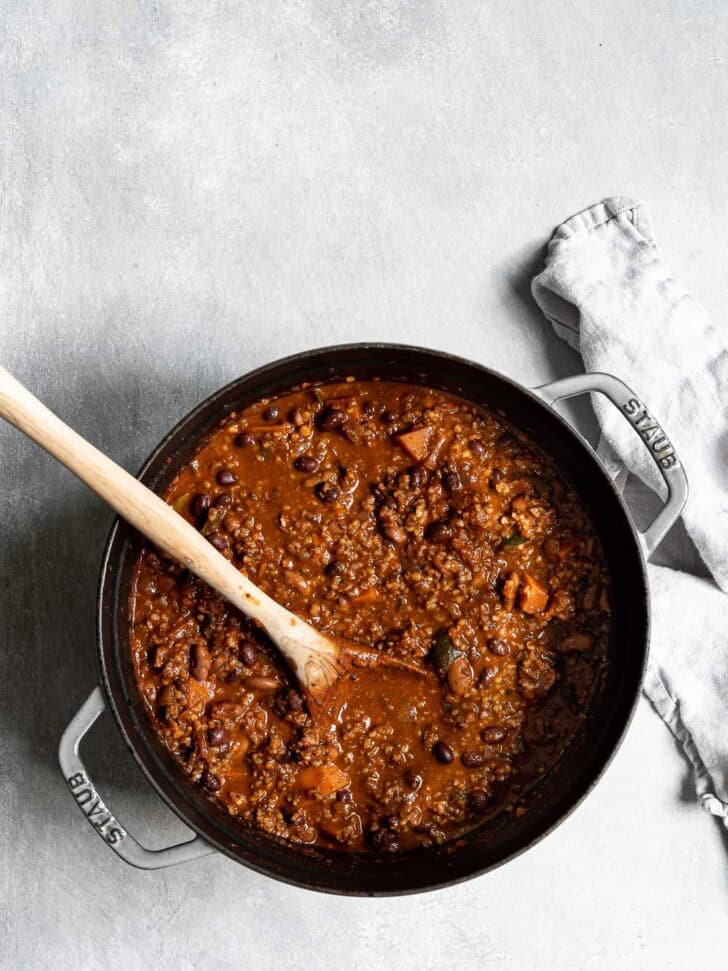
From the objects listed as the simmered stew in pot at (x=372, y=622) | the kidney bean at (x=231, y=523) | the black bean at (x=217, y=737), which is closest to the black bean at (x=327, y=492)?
the simmered stew in pot at (x=372, y=622)

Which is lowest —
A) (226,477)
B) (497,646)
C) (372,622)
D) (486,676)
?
(486,676)

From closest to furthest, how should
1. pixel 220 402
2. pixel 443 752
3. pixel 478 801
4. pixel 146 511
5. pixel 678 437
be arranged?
pixel 146 511, pixel 220 402, pixel 443 752, pixel 478 801, pixel 678 437

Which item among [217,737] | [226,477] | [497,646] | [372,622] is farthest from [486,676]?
[226,477]

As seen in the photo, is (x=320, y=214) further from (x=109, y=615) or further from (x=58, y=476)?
(x=109, y=615)

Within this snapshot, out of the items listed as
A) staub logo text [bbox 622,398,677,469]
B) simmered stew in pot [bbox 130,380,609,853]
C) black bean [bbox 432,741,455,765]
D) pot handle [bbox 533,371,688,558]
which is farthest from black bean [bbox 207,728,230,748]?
staub logo text [bbox 622,398,677,469]

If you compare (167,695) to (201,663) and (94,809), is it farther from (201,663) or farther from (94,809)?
(94,809)

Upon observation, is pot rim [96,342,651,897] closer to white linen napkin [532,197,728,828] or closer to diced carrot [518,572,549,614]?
diced carrot [518,572,549,614]
